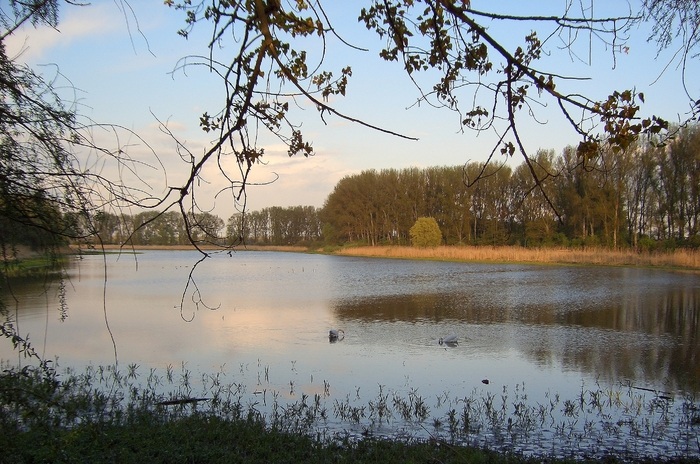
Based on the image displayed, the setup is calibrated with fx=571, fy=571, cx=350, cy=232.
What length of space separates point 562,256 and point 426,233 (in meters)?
11.7

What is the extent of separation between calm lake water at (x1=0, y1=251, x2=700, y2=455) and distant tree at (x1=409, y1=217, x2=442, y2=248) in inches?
848

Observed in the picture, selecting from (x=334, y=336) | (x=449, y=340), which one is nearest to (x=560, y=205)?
(x=449, y=340)

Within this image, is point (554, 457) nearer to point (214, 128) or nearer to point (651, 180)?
point (214, 128)

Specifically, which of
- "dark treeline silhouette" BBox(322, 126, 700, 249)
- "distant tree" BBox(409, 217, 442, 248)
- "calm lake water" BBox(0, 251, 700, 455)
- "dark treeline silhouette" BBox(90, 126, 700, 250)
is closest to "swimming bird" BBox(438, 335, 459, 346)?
"calm lake water" BBox(0, 251, 700, 455)

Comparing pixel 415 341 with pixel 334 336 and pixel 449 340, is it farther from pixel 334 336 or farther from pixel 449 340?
pixel 334 336

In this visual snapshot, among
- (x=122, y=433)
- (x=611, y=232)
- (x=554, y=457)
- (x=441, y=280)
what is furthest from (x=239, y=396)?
(x=611, y=232)

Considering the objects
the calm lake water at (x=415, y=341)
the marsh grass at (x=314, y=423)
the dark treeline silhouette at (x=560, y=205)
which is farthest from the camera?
the dark treeline silhouette at (x=560, y=205)

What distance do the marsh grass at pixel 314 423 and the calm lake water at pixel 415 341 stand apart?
2.9 inches

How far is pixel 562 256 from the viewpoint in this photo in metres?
34.2

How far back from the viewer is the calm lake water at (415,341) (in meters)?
7.38

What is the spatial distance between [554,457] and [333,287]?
17.5 metres

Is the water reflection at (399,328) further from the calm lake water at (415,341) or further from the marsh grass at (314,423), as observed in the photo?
the marsh grass at (314,423)

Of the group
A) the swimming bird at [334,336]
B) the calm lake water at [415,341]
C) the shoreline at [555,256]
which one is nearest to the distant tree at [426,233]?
the shoreline at [555,256]

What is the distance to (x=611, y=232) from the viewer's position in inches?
1416
